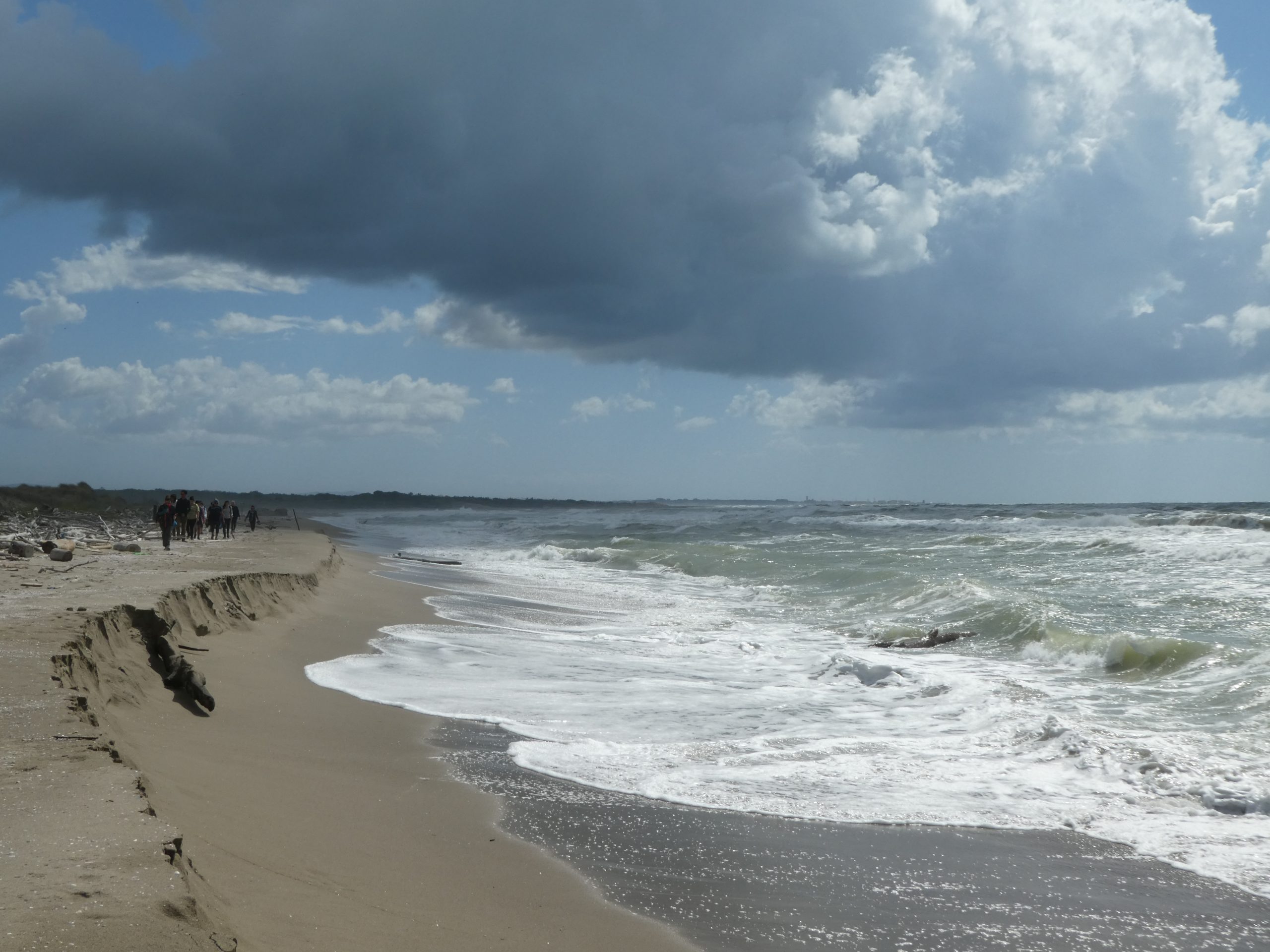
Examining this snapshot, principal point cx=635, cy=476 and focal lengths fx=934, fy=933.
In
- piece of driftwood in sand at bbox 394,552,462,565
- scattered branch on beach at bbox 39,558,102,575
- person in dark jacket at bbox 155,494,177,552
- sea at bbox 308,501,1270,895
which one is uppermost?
person in dark jacket at bbox 155,494,177,552

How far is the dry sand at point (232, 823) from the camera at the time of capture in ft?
8.82

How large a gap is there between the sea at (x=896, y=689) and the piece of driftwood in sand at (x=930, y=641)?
0.58ft

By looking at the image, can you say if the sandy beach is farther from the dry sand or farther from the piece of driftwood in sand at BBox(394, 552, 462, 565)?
the piece of driftwood in sand at BBox(394, 552, 462, 565)

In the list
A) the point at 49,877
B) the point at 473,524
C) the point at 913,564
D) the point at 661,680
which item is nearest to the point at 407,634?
the point at 661,680

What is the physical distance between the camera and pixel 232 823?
4141 millimetres

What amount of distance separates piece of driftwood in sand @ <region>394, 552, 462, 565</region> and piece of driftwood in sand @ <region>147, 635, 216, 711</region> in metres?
20.1

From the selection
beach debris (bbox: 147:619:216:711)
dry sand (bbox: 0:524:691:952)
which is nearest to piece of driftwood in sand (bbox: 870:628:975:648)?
dry sand (bbox: 0:524:691:952)

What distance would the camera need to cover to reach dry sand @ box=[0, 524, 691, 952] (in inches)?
106

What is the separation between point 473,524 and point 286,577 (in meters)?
49.2

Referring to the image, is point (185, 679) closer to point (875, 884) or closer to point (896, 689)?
point (875, 884)

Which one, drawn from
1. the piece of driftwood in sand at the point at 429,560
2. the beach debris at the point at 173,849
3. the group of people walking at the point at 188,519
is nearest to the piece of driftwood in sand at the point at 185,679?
the beach debris at the point at 173,849

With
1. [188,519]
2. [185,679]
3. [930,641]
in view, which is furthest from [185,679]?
[188,519]

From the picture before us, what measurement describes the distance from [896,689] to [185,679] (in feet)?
20.5

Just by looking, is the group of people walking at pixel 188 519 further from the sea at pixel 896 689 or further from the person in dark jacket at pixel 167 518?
the sea at pixel 896 689
